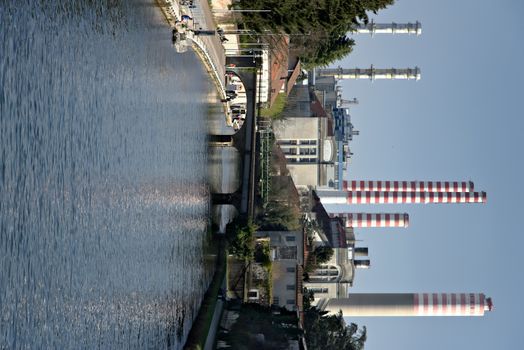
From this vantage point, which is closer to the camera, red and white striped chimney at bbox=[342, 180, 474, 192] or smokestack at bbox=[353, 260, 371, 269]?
smokestack at bbox=[353, 260, 371, 269]

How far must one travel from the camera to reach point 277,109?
7956cm

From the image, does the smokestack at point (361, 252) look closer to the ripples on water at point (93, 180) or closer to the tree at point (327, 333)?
the tree at point (327, 333)

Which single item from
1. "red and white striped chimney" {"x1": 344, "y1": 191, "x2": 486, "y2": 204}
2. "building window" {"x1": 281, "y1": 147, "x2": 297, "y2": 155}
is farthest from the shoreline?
"red and white striped chimney" {"x1": 344, "y1": 191, "x2": 486, "y2": 204}

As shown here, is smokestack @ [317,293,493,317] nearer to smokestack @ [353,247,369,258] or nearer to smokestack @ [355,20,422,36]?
smokestack @ [353,247,369,258]

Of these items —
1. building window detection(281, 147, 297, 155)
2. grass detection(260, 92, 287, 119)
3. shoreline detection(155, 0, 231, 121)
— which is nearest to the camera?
shoreline detection(155, 0, 231, 121)

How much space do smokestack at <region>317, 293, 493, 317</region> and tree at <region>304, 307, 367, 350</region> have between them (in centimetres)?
1850

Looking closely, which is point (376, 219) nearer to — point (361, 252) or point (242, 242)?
point (361, 252)

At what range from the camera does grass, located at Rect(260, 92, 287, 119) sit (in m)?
75.6

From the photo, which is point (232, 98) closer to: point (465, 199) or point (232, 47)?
point (232, 47)

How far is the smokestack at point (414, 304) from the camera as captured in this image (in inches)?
3875

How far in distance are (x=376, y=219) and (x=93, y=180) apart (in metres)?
77.5

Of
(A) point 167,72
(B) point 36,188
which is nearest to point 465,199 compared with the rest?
(A) point 167,72

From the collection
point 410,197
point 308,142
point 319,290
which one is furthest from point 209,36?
point 410,197

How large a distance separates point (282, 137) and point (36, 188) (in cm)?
5719
